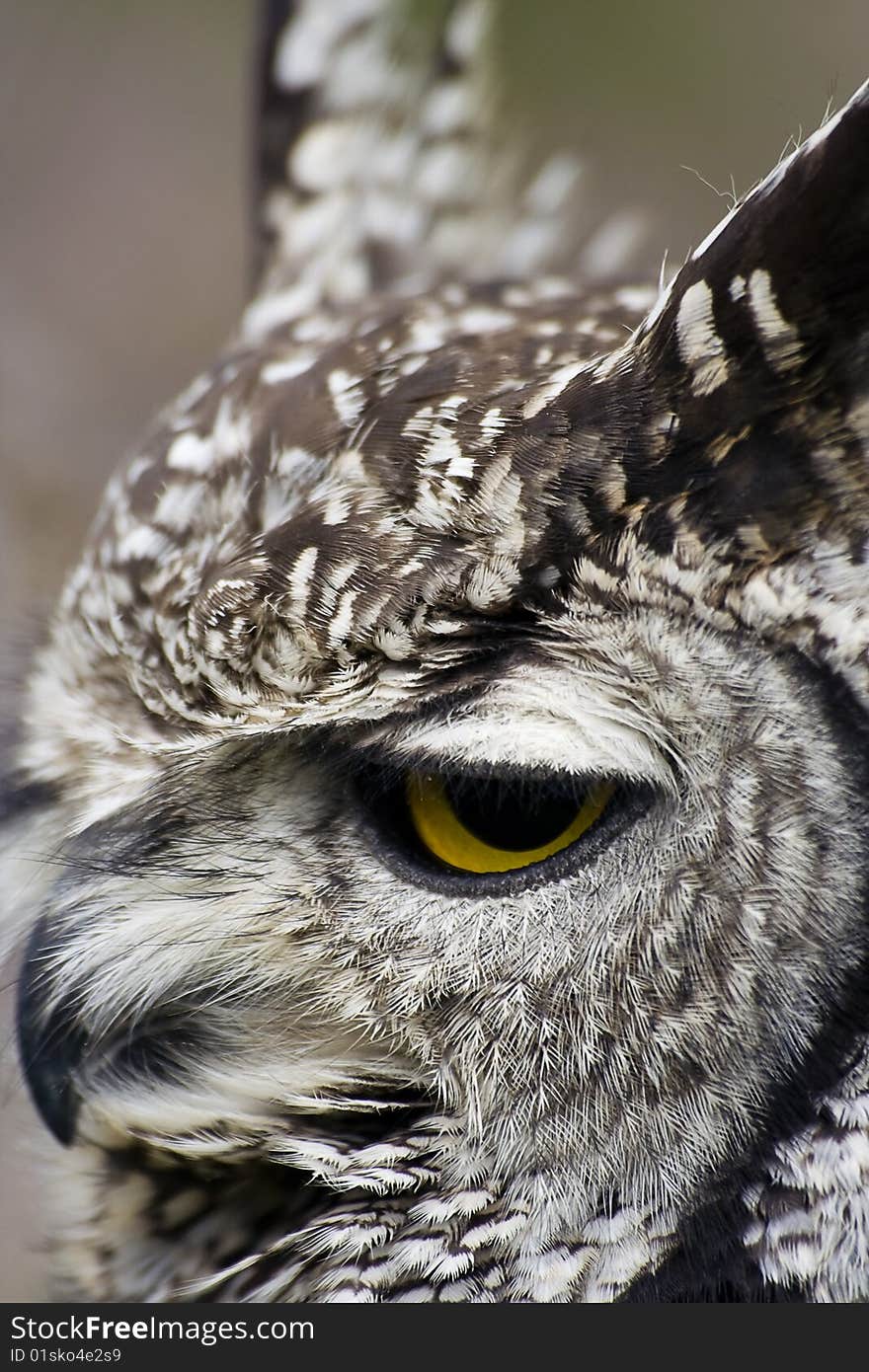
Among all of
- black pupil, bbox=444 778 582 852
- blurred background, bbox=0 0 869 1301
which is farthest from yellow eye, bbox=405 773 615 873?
blurred background, bbox=0 0 869 1301

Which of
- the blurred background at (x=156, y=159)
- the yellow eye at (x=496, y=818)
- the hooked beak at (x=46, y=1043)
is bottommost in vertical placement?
the hooked beak at (x=46, y=1043)

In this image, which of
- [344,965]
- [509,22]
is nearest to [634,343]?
[344,965]

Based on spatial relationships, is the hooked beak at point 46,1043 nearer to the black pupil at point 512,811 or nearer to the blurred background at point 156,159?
the black pupil at point 512,811

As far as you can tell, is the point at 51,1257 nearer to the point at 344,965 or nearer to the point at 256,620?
the point at 344,965

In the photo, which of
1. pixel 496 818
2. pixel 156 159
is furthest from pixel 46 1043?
pixel 156 159

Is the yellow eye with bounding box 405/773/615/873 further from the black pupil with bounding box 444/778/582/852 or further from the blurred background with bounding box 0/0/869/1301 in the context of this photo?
the blurred background with bounding box 0/0/869/1301

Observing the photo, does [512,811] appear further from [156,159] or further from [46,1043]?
[156,159]

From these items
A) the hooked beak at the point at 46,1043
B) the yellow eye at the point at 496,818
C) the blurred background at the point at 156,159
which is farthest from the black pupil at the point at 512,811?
the blurred background at the point at 156,159
